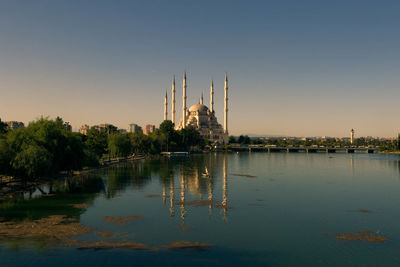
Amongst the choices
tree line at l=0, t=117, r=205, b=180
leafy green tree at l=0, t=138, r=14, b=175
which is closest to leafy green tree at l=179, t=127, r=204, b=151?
tree line at l=0, t=117, r=205, b=180

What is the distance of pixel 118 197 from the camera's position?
39.6m

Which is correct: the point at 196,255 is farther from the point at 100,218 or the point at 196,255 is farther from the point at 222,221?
the point at 100,218

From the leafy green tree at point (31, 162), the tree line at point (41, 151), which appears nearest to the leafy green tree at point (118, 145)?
the tree line at point (41, 151)

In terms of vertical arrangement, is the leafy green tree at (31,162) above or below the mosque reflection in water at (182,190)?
above

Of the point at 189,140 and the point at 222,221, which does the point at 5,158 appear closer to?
the point at 222,221

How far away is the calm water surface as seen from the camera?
2033cm

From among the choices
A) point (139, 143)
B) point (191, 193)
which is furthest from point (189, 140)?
point (191, 193)

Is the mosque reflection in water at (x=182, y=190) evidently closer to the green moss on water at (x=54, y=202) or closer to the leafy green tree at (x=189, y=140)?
the green moss on water at (x=54, y=202)

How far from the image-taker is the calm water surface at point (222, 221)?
2033 cm

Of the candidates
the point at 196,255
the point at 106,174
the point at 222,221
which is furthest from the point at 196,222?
the point at 106,174

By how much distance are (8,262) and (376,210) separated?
31602 millimetres

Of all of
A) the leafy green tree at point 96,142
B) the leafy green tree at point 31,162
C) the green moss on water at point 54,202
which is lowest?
the green moss on water at point 54,202

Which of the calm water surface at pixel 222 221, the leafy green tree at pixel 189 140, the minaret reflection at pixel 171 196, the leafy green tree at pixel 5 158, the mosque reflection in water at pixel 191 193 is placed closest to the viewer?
the calm water surface at pixel 222 221

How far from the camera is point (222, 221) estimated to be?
2862 cm
